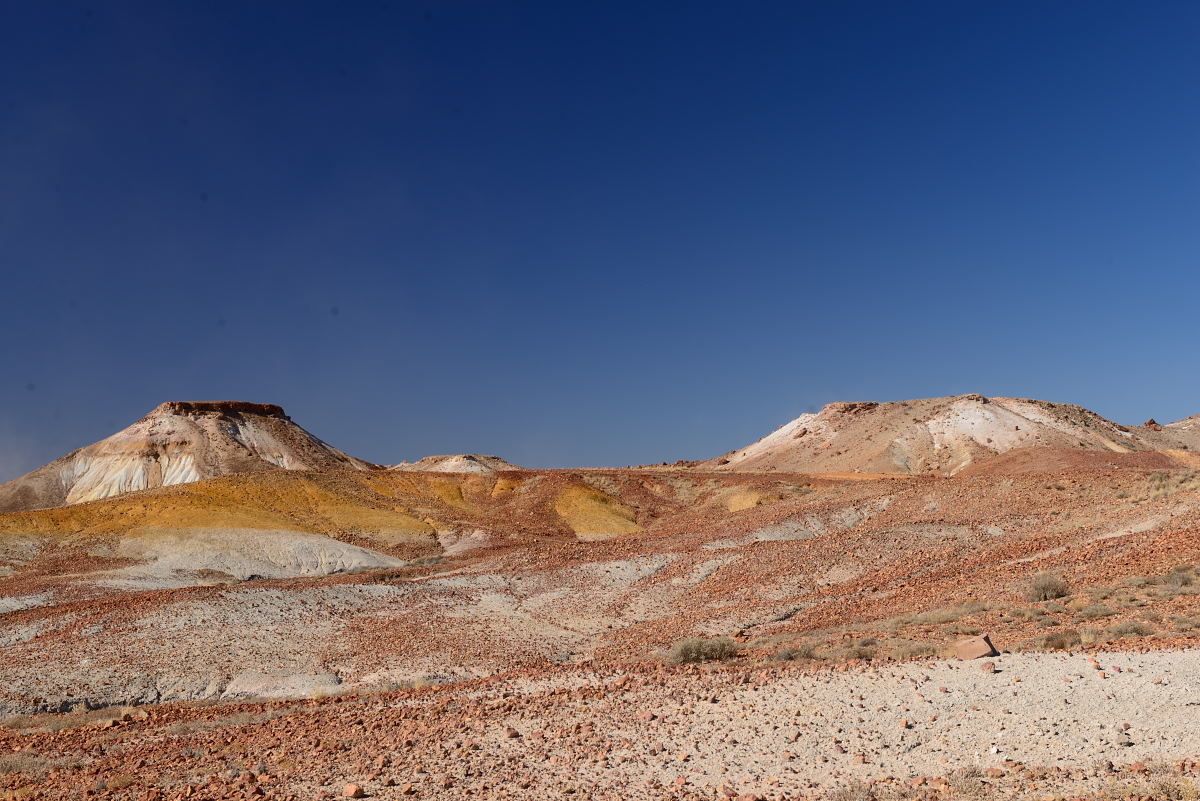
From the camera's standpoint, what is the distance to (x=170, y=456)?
78188 mm

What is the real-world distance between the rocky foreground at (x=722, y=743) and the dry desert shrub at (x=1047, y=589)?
5.82 m

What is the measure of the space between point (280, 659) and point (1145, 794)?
20.6m

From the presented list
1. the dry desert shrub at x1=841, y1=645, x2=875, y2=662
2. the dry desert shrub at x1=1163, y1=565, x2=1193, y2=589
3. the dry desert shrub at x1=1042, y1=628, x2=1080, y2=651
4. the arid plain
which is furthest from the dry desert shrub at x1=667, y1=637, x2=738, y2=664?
the dry desert shrub at x1=1163, y1=565, x2=1193, y2=589

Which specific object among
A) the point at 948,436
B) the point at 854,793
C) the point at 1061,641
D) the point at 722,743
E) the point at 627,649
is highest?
the point at 948,436

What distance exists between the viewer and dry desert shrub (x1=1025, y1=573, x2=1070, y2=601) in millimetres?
17547

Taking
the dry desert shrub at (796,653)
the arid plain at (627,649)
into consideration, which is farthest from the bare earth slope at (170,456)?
the dry desert shrub at (796,653)

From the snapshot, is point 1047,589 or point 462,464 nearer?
point 1047,589

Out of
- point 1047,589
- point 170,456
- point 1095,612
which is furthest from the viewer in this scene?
point 170,456

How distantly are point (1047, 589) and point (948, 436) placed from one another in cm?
6238

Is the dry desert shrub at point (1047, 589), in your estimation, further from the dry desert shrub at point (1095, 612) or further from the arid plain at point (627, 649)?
the dry desert shrub at point (1095, 612)

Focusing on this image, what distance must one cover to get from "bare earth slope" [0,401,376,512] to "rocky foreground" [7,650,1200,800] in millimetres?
68894

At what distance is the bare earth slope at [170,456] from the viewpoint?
76.5 meters

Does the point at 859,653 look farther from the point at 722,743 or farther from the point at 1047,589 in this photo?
the point at 1047,589

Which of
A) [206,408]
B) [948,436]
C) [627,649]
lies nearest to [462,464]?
[206,408]
